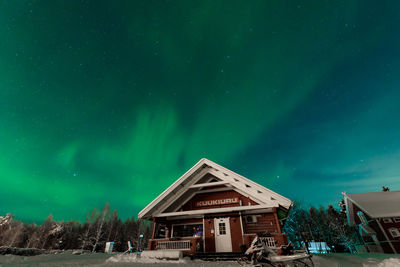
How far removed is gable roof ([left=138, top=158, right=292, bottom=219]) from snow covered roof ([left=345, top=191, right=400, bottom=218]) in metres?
19.2

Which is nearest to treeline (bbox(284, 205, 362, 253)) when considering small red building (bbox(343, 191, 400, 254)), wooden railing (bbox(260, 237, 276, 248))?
small red building (bbox(343, 191, 400, 254))

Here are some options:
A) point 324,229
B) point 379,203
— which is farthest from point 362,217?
point 324,229

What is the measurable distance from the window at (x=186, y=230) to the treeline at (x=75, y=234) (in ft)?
105

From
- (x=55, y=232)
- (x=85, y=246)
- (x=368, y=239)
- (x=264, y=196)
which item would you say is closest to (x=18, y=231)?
(x=55, y=232)

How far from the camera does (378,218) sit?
66.3 ft

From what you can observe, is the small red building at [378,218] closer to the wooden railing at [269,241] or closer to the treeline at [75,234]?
the wooden railing at [269,241]

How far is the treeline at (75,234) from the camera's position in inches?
1640

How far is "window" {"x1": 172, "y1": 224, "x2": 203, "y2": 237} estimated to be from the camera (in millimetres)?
14016

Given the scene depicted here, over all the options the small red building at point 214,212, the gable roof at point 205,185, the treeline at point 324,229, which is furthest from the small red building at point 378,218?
the gable roof at point 205,185

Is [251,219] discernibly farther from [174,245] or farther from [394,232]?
[394,232]

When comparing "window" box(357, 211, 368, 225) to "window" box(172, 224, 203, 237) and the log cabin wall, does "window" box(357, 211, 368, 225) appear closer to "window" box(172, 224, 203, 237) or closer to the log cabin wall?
the log cabin wall

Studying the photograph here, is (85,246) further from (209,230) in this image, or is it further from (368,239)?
(368,239)

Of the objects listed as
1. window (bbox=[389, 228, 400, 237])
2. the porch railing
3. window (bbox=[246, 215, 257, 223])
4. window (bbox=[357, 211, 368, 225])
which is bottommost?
the porch railing

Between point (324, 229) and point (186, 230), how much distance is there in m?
40.7
